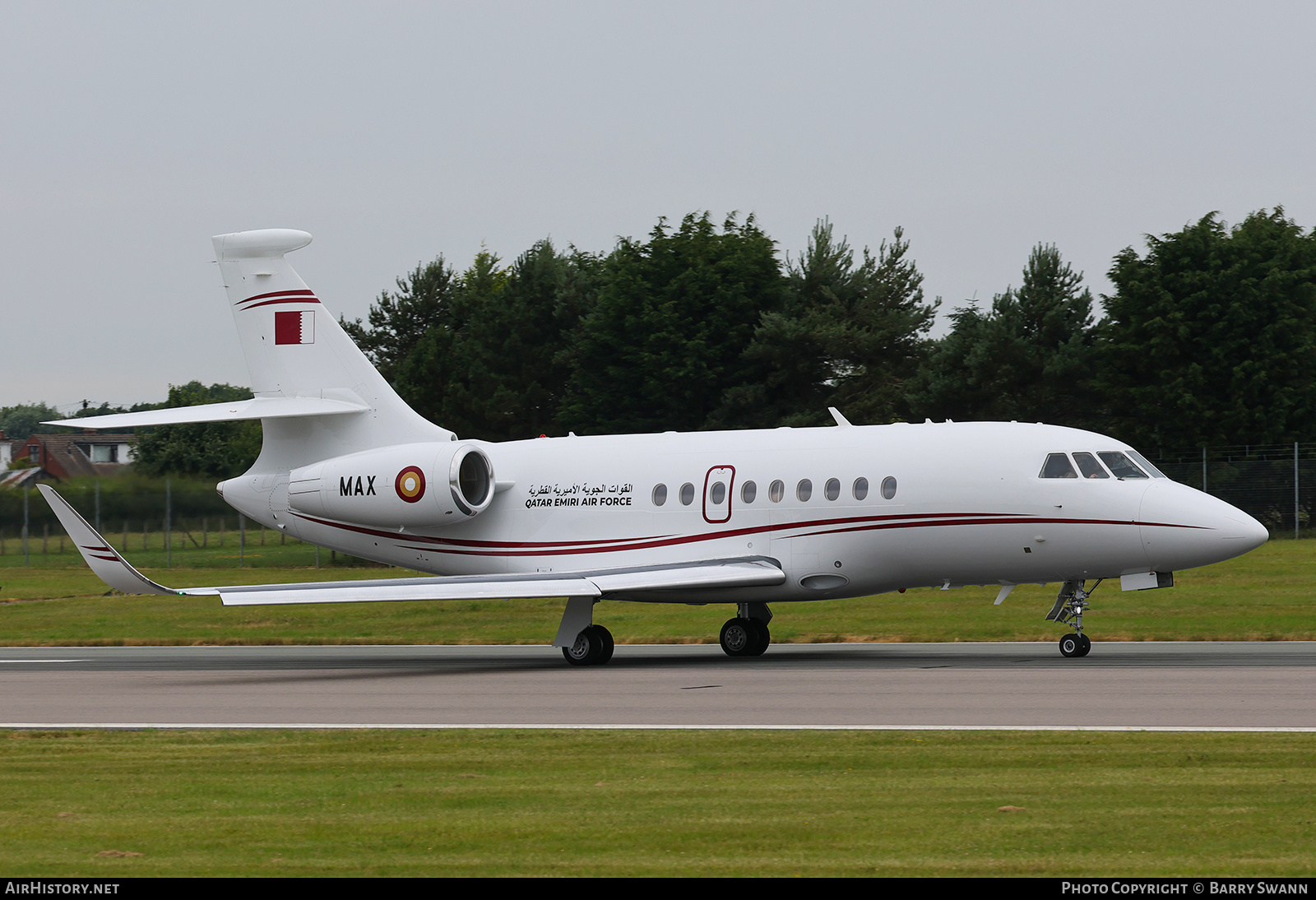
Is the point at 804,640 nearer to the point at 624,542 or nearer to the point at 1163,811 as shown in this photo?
the point at 624,542

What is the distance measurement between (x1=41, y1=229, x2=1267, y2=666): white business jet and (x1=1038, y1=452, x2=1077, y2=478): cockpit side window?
4 centimetres

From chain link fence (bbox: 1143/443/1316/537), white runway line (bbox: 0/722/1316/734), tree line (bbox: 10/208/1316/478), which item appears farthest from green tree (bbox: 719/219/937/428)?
white runway line (bbox: 0/722/1316/734)

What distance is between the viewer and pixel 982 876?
27.5ft

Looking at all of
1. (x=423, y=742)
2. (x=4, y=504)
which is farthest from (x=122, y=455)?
(x=423, y=742)

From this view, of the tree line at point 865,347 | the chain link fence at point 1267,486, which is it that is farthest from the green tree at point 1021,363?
the chain link fence at point 1267,486

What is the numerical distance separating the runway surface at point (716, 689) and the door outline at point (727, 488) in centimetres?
222

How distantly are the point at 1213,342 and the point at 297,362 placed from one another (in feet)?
125

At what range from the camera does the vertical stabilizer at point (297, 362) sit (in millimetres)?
30000

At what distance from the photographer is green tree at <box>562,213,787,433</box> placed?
206 ft

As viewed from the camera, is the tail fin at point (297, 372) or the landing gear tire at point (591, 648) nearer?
the landing gear tire at point (591, 648)

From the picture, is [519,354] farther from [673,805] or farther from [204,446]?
[673,805]

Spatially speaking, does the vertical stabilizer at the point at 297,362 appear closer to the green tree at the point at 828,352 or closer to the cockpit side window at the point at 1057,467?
the cockpit side window at the point at 1057,467

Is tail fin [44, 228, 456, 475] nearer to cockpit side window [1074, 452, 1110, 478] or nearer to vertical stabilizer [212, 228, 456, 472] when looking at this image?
vertical stabilizer [212, 228, 456, 472]

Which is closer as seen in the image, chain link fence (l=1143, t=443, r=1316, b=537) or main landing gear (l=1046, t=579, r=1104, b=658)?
main landing gear (l=1046, t=579, r=1104, b=658)
